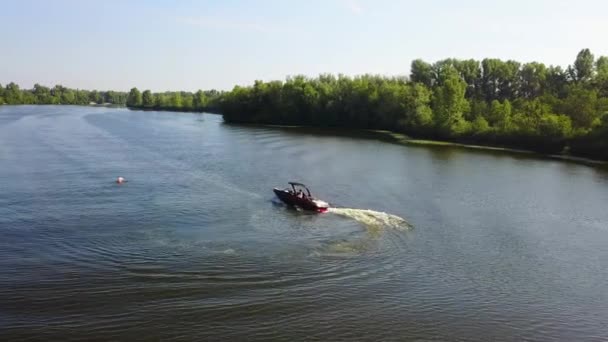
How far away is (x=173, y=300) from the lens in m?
22.8

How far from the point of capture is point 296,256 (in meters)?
29.0

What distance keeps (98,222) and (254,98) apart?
11554 cm

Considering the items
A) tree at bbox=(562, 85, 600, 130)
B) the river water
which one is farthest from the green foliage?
the river water

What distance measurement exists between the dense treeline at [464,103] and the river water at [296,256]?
30636 mm

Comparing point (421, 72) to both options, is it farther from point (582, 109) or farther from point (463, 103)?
point (582, 109)

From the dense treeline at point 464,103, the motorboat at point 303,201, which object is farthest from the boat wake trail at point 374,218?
the dense treeline at point 464,103

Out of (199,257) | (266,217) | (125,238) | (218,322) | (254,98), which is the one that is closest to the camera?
(218,322)

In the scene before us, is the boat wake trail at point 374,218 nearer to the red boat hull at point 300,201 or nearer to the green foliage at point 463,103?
the red boat hull at point 300,201

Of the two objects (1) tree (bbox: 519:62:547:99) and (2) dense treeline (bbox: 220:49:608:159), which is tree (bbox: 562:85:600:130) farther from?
(1) tree (bbox: 519:62:547:99)

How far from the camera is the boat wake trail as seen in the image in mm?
35656

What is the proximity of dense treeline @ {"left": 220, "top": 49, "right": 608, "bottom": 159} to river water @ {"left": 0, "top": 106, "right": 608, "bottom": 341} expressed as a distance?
3064cm

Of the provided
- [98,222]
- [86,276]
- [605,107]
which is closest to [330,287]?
[86,276]

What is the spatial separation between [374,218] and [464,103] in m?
74.1

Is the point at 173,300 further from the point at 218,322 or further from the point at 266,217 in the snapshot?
the point at 266,217
